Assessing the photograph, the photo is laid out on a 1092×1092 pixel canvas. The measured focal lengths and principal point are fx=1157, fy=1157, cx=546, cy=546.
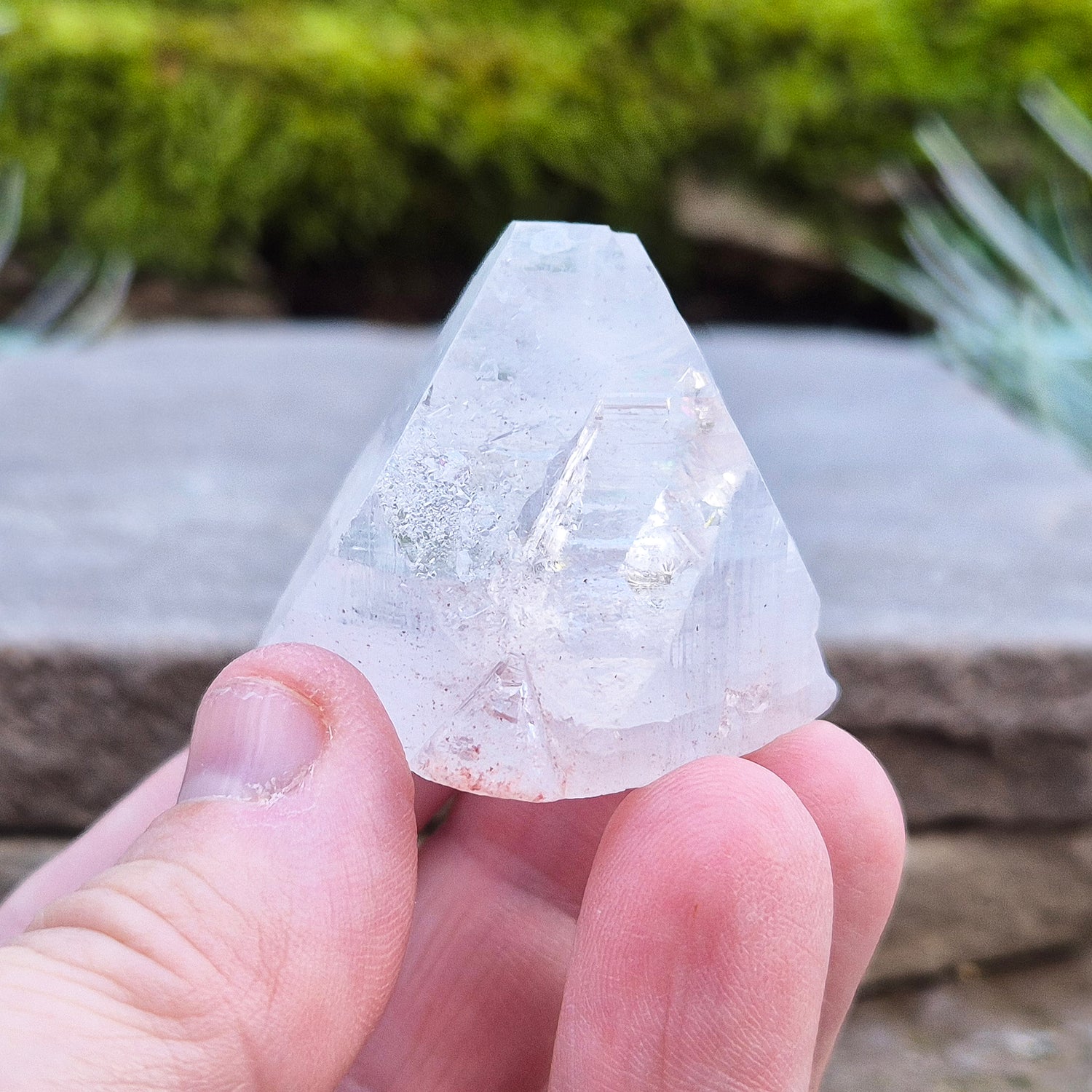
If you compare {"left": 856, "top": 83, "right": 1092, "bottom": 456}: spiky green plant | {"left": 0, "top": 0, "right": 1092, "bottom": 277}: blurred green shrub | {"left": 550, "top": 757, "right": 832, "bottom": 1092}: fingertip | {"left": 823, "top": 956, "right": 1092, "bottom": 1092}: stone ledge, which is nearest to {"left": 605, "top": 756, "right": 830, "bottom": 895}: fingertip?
{"left": 550, "top": 757, "right": 832, "bottom": 1092}: fingertip

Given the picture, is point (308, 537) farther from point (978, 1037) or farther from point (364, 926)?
point (978, 1037)

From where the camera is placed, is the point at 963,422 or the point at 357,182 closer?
the point at 963,422

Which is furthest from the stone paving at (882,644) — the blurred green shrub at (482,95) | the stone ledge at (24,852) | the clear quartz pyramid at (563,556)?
the blurred green shrub at (482,95)

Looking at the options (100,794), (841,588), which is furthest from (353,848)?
(841,588)

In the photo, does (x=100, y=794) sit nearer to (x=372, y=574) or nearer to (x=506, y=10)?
(x=372, y=574)

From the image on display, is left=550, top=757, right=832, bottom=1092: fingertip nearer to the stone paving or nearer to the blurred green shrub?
the stone paving

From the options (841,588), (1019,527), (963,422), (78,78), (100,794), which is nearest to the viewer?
(100,794)
